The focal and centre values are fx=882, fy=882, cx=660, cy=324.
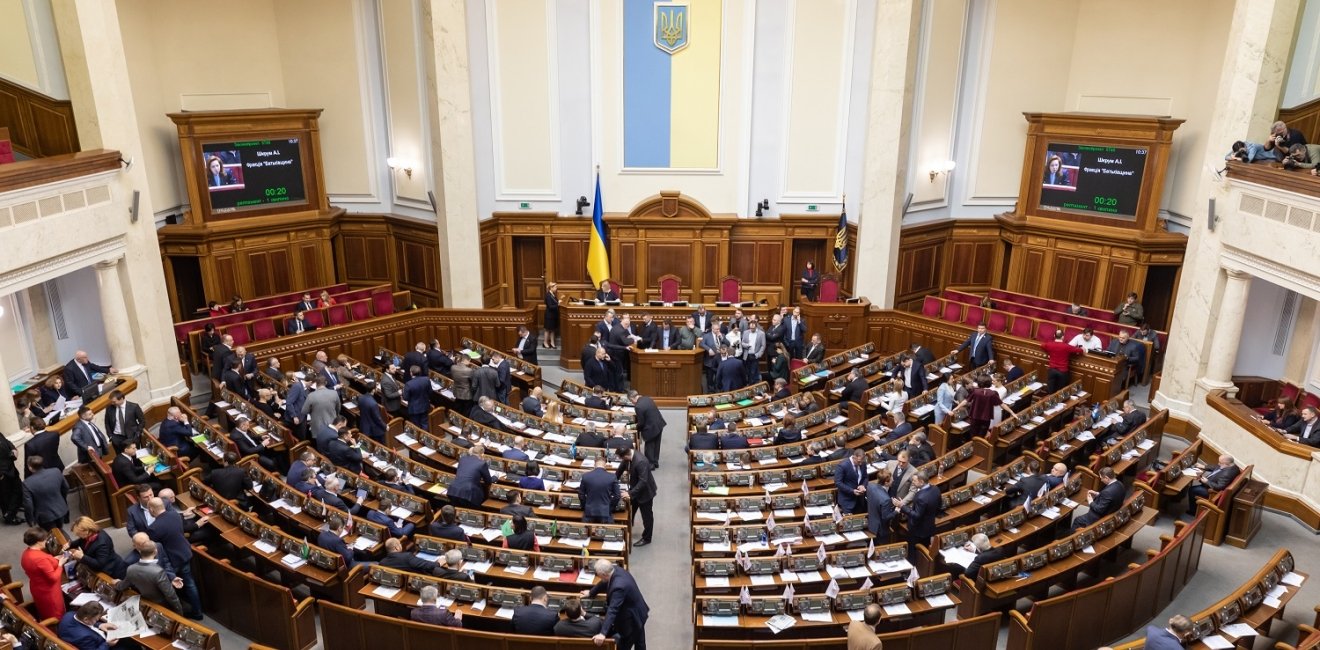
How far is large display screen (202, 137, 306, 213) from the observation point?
18656mm

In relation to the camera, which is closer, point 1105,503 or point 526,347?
point 1105,503

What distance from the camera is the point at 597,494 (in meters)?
10.3

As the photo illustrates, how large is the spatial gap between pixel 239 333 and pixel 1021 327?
47.1 ft

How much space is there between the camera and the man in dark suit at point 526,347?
16422 millimetres

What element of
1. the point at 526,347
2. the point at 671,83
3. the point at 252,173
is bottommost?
the point at 526,347

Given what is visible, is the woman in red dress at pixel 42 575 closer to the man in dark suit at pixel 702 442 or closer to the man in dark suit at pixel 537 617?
the man in dark suit at pixel 537 617

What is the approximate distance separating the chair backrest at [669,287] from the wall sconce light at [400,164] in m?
6.17

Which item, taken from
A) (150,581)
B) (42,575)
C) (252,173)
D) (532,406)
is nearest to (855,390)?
(532,406)

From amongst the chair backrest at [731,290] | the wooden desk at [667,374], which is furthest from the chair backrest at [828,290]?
the wooden desk at [667,374]

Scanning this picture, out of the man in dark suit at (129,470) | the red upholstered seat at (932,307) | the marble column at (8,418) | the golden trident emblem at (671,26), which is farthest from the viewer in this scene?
the golden trident emblem at (671,26)

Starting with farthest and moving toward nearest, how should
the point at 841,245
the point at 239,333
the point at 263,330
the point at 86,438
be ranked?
the point at 841,245
the point at 263,330
the point at 239,333
the point at 86,438

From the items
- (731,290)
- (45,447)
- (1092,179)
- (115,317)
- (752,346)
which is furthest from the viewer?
(731,290)

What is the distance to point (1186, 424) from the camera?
1438cm

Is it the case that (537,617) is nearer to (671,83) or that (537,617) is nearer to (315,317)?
(315,317)
